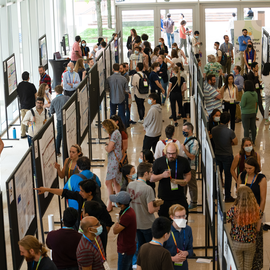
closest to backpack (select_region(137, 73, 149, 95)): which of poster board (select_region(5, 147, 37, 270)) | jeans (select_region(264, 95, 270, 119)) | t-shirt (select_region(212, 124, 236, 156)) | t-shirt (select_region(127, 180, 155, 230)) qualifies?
jeans (select_region(264, 95, 270, 119))

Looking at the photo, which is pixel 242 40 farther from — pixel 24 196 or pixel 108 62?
pixel 24 196

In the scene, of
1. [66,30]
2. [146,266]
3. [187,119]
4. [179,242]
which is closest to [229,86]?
[187,119]

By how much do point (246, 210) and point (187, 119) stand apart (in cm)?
766

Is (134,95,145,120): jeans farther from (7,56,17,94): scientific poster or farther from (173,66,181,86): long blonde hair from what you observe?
(7,56,17,94): scientific poster

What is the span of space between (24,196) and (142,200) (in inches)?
51.7

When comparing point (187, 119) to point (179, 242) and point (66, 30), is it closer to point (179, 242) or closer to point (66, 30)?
point (179, 242)

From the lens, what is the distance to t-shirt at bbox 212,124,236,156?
22.7 ft

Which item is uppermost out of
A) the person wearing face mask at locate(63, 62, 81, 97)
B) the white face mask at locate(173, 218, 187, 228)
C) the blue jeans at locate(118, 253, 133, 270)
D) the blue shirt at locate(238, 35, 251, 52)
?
the blue shirt at locate(238, 35, 251, 52)

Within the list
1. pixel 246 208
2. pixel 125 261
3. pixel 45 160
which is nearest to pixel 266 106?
pixel 246 208

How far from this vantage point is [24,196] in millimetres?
4453

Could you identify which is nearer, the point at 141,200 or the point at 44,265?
the point at 44,265

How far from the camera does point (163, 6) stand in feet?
62.0

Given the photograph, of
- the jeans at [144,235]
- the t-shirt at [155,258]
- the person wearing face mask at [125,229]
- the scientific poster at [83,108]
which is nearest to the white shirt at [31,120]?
the scientific poster at [83,108]

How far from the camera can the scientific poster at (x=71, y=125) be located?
21.2 ft
